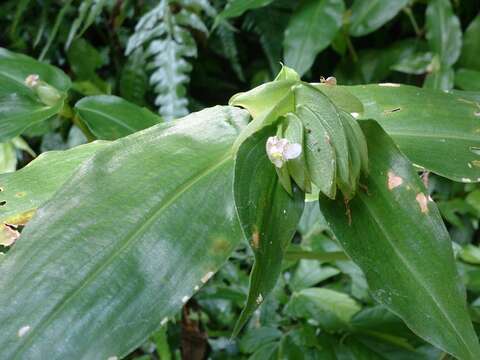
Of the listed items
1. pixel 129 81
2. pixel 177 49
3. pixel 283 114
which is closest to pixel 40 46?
pixel 129 81

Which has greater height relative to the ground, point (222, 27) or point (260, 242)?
point (260, 242)

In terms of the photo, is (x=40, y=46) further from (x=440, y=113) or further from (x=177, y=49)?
(x=440, y=113)

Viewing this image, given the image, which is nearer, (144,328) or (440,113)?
(144,328)

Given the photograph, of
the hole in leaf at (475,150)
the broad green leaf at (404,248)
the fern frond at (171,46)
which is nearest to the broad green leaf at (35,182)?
the broad green leaf at (404,248)

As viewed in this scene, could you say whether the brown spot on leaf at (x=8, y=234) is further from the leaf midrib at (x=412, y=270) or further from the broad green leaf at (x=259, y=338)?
the broad green leaf at (x=259, y=338)

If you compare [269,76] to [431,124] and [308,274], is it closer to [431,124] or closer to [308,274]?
[308,274]

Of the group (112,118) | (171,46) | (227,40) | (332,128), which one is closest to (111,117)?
(112,118)
